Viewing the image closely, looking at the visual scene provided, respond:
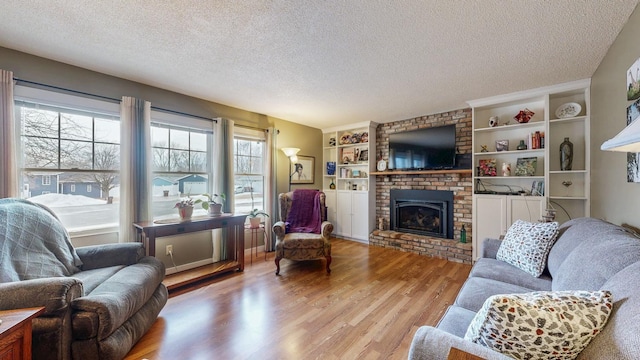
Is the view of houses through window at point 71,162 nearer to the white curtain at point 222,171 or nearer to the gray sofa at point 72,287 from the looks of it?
the gray sofa at point 72,287

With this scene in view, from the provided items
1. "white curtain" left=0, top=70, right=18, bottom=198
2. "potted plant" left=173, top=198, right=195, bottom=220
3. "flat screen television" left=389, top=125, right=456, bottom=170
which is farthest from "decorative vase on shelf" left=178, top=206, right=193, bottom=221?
"flat screen television" left=389, top=125, right=456, bottom=170

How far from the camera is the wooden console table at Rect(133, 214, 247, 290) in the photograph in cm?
242

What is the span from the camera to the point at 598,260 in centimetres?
114

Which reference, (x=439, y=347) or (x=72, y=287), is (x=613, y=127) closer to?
(x=439, y=347)

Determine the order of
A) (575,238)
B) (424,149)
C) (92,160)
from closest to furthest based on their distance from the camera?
(575,238), (92,160), (424,149)

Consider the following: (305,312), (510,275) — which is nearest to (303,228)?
(305,312)

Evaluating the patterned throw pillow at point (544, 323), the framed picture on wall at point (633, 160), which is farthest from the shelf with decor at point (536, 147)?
the patterned throw pillow at point (544, 323)

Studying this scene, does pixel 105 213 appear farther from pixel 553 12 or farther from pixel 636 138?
pixel 553 12

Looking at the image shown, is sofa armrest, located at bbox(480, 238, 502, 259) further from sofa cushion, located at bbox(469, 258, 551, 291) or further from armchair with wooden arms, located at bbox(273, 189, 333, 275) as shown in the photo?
armchair with wooden arms, located at bbox(273, 189, 333, 275)

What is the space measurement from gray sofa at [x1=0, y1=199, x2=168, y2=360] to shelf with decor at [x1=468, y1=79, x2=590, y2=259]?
3.94 metres

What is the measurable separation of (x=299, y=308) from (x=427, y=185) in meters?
3.04

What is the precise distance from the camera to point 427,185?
13.7 feet

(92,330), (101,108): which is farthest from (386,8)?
(101,108)

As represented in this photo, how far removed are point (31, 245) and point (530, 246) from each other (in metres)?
3.70
